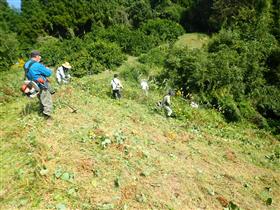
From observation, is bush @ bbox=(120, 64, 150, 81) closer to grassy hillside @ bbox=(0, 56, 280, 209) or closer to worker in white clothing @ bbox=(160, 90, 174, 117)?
worker in white clothing @ bbox=(160, 90, 174, 117)

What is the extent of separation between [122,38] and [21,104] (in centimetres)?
2738

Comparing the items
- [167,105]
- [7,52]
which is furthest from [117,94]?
[7,52]

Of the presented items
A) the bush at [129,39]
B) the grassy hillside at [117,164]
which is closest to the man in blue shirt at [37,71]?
the grassy hillside at [117,164]

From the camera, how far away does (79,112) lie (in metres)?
11.7

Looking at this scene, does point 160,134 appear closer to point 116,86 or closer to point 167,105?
point 167,105

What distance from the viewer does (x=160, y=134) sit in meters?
12.3

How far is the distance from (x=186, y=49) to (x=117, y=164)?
63.7ft

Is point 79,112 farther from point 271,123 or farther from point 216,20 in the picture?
point 216,20

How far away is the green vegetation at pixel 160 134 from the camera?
7.33 metres

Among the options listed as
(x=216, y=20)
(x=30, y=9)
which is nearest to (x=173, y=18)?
(x=216, y=20)

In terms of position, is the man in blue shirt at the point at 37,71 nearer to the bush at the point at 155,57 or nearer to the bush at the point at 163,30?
the bush at the point at 155,57

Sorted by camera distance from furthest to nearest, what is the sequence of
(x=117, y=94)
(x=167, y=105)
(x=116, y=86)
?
(x=117, y=94), (x=116, y=86), (x=167, y=105)

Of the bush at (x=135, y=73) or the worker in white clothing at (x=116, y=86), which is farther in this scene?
the bush at (x=135, y=73)

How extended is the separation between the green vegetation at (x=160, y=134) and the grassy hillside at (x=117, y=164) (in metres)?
0.03
